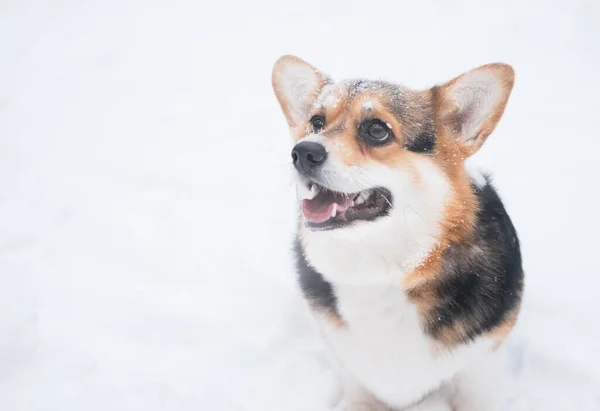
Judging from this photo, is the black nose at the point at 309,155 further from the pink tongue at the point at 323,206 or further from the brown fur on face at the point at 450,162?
the pink tongue at the point at 323,206

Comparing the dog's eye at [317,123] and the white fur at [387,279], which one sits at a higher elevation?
the dog's eye at [317,123]

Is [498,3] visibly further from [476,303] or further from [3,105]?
[3,105]

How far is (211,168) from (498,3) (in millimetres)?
4254

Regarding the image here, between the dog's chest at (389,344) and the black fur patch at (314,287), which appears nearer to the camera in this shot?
the dog's chest at (389,344)

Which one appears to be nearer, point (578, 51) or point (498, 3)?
point (578, 51)

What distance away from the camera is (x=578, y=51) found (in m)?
5.09

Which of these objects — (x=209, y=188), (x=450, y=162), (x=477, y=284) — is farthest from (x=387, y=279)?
(x=209, y=188)

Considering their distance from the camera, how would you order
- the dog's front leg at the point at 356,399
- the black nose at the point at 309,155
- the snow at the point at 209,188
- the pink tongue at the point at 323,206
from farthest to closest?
the snow at the point at 209,188 → the dog's front leg at the point at 356,399 → the pink tongue at the point at 323,206 → the black nose at the point at 309,155

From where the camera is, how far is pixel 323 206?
2002 mm

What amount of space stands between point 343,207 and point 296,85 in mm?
922

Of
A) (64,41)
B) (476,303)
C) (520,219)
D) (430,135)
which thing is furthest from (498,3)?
(64,41)

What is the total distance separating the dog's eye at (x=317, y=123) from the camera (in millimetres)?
2256

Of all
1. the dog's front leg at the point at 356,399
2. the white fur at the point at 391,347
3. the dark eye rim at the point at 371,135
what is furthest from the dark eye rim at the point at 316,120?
the dog's front leg at the point at 356,399

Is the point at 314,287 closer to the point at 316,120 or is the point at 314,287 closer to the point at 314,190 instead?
the point at 314,190
